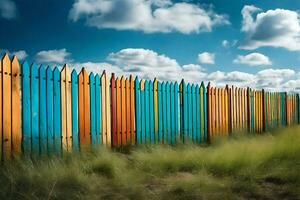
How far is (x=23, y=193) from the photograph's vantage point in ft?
16.9

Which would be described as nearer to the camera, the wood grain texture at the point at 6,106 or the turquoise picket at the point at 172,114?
the wood grain texture at the point at 6,106

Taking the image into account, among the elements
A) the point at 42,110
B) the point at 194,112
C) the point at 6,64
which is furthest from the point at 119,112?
the point at 194,112

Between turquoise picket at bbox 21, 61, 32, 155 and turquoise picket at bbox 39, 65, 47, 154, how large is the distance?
26 centimetres

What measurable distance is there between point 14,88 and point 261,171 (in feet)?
Result: 14.2

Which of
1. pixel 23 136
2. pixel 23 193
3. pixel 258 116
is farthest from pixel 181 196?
pixel 258 116

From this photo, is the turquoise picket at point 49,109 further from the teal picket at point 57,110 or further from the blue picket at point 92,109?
the blue picket at point 92,109

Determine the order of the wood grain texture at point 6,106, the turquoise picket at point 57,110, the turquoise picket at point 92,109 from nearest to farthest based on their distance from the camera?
the wood grain texture at point 6,106
the turquoise picket at point 57,110
the turquoise picket at point 92,109

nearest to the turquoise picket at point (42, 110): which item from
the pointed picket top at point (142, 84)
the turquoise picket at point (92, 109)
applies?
the turquoise picket at point (92, 109)

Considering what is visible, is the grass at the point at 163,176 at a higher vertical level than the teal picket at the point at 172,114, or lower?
lower

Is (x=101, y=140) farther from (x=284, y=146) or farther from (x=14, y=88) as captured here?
(x=284, y=146)

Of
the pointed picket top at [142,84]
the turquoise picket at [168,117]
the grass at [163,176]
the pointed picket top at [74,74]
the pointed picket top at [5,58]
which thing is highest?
the pointed picket top at [5,58]

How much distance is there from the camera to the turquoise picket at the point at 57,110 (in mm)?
7895

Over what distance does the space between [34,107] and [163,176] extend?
2654 mm

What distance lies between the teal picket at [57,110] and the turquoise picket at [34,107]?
38 cm
